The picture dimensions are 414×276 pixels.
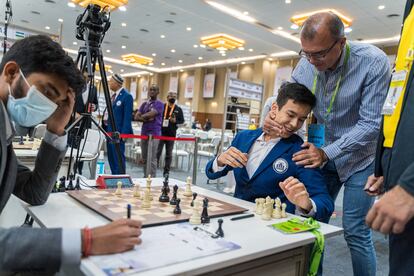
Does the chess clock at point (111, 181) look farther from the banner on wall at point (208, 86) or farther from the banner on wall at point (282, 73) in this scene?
the banner on wall at point (208, 86)

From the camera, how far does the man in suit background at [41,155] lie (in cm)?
74

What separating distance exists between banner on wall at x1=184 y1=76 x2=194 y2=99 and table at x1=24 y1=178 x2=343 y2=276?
16343mm

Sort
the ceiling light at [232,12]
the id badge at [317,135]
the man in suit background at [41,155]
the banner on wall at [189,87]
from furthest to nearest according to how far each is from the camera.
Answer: the banner on wall at [189,87] → the ceiling light at [232,12] → the id badge at [317,135] → the man in suit background at [41,155]

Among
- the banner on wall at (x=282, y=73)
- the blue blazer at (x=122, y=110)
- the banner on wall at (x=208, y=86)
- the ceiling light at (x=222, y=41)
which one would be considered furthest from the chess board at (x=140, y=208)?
the banner on wall at (x=208, y=86)

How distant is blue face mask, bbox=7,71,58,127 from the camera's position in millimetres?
979

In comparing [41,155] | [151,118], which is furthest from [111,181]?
[151,118]

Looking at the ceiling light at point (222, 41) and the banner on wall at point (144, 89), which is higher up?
the ceiling light at point (222, 41)

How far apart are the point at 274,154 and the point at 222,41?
995 centimetres

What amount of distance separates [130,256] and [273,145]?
42.2 inches

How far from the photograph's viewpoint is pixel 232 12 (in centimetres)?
855

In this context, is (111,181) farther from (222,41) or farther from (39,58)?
(222,41)

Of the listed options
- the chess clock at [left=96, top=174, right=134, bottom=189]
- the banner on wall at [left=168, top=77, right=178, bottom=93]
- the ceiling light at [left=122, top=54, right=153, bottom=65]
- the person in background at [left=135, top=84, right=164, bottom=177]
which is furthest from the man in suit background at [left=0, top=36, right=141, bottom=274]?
the banner on wall at [left=168, top=77, right=178, bottom=93]

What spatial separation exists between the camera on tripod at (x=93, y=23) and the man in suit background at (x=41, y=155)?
101 cm

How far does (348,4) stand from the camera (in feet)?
23.5
